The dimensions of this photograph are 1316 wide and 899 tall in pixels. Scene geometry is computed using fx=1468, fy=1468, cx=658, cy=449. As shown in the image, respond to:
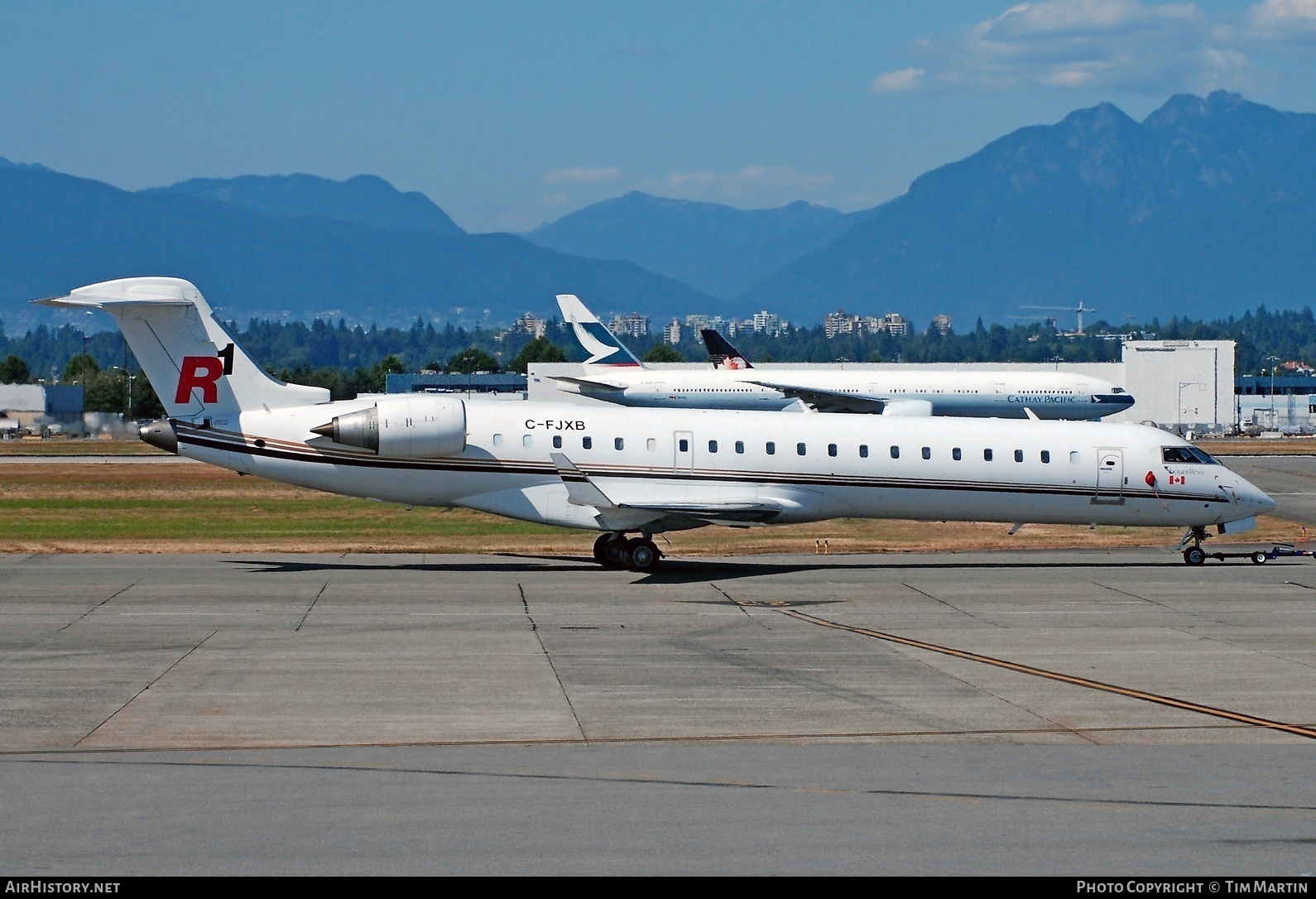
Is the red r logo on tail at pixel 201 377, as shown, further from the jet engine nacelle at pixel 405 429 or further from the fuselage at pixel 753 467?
the jet engine nacelle at pixel 405 429

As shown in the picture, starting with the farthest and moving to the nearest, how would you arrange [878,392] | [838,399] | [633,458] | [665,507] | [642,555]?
1. [878,392]
2. [838,399]
3. [633,458]
4. [642,555]
5. [665,507]

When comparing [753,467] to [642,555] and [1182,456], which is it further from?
[1182,456]

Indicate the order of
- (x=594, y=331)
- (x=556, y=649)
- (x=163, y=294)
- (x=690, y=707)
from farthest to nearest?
(x=594, y=331), (x=163, y=294), (x=556, y=649), (x=690, y=707)

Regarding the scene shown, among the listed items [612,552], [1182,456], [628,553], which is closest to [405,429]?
[612,552]

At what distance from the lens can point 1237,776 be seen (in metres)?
12.6

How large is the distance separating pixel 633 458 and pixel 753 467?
7.79ft

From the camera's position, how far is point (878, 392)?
70.6 meters

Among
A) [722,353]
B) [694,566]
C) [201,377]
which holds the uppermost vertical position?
[722,353]

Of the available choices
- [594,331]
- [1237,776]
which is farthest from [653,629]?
[594,331]

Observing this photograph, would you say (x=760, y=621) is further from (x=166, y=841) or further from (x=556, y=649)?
(x=166, y=841)

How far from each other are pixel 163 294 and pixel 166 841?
19.8m

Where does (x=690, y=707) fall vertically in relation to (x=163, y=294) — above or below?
below

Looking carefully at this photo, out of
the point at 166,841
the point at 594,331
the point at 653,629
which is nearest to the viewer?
the point at 166,841

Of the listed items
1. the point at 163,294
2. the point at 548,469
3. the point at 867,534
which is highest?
the point at 163,294
